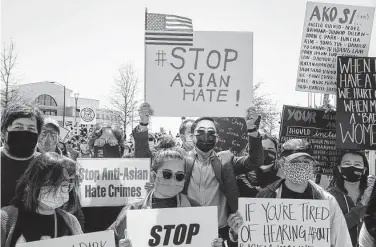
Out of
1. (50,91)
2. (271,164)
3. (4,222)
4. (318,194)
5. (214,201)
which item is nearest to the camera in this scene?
(4,222)

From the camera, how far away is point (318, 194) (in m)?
3.69

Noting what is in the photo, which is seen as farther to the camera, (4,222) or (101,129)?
(101,129)

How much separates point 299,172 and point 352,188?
0.99 metres

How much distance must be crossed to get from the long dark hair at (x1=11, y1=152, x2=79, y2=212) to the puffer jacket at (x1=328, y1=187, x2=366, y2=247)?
2647 mm

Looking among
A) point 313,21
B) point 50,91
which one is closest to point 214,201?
point 313,21

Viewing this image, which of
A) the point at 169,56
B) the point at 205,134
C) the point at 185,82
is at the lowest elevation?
the point at 205,134

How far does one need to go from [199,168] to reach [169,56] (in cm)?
125

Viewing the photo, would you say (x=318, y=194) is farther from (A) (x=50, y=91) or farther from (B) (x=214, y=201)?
(A) (x=50, y=91)

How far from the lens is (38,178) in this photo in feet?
9.60

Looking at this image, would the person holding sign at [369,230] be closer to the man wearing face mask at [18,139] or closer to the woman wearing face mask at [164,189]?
Answer: the woman wearing face mask at [164,189]

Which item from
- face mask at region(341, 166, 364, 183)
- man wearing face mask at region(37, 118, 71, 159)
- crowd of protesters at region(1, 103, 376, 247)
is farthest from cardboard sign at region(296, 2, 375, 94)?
man wearing face mask at region(37, 118, 71, 159)

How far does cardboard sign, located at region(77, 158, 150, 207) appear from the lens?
15.4 ft

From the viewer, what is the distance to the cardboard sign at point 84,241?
284 centimetres

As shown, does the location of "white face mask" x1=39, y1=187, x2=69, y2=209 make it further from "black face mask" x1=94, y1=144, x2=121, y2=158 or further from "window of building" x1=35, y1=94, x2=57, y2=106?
"window of building" x1=35, y1=94, x2=57, y2=106
